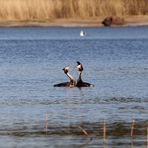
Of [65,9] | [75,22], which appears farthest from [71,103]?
[65,9]

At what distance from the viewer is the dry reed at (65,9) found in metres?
99.6

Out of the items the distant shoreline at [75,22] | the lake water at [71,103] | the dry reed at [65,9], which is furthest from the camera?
the distant shoreline at [75,22]

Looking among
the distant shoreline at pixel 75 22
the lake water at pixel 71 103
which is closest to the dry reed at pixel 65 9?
the distant shoreline at pixel 75 22

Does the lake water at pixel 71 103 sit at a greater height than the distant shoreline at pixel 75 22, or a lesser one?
greater

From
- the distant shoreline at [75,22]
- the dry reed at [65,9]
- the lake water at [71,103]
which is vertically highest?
the lake water at [71,103]

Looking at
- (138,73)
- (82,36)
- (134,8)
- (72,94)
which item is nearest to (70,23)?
(134,8)

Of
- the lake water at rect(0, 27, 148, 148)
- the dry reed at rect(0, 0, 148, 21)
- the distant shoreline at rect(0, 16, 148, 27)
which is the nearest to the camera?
the lake water at rect(0, 27, 148, 148)

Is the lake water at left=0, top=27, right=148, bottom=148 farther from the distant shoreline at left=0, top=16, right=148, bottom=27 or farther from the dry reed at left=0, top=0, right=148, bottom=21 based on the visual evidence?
the distant shoreline at left=0, top=16, right=148, bottom=27

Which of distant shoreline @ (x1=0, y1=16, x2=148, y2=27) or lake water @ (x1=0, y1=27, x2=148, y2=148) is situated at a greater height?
lake water @ (x1=0, y1=27, x2=148, y2=148)

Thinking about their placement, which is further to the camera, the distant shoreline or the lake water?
the distant shoreline

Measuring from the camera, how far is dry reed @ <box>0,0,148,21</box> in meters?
99.6

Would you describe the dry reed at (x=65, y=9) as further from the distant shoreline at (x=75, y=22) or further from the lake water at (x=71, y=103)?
the lake water at (x=71, y=103)

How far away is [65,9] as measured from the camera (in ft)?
340

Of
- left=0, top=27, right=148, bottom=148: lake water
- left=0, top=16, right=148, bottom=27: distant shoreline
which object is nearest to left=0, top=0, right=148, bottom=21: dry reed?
left=0, top=16, right=148, bottom=27: distant shoreline
